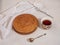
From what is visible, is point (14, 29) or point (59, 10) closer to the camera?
point (14, 29)

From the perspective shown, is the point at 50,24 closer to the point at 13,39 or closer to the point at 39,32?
the point at 39,32

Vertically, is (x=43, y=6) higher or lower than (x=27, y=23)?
higher

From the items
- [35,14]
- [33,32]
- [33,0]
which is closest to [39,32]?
[33,32]
